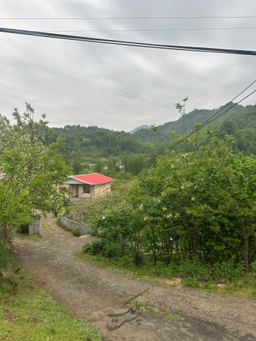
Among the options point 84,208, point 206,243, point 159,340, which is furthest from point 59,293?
point 84,208

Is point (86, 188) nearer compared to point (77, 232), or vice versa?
point (77, 232)

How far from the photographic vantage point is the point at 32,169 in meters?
9.55

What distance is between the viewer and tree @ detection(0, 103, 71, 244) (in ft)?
25.0

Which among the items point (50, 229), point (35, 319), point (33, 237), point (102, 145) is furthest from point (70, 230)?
point (102, 145)

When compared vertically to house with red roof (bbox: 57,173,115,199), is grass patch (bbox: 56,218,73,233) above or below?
below

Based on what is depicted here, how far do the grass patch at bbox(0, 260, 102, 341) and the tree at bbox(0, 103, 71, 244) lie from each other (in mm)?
2031

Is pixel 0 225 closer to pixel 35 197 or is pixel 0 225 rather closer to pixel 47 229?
A: pixel 35 197

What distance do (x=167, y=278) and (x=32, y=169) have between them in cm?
721

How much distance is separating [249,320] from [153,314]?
1.85 meters

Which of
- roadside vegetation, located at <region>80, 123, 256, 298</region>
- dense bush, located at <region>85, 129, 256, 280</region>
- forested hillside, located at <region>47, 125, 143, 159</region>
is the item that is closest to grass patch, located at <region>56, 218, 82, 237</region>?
roadside vegetation, located at <region>80, 123, 256, 298</region>

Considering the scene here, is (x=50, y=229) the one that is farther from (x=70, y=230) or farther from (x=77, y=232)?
(x=77, y=232)

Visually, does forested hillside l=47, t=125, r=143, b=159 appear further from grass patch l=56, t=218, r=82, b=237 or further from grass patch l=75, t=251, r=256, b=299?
grass patch l=75, t=251, r=256, b=299

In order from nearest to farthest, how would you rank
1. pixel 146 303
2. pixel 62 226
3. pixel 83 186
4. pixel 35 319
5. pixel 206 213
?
pixel 35 319 → pixel 146 303 → pixel 206 213 → pixel 62 226 → pixel 83 186

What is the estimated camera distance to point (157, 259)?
8398 mm
